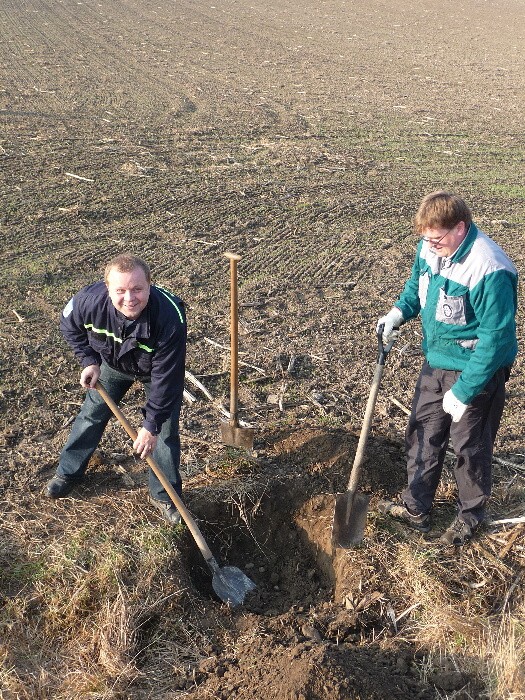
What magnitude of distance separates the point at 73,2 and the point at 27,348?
22.8 meters

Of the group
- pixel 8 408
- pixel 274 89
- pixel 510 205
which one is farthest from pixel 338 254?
pixel 274 89

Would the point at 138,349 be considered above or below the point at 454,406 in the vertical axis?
above

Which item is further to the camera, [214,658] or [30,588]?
[30,588]

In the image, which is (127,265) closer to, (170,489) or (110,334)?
(110,334)

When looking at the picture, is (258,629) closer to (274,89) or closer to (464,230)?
(464,230)

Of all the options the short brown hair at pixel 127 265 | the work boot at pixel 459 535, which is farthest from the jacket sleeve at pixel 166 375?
the work boot at pixel 459 535

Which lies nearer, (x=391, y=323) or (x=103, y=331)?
(x=103, y=331)

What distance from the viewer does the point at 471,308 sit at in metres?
4.05

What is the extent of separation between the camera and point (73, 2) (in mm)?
25578

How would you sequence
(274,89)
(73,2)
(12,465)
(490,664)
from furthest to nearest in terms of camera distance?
(73,2)
(274,89)
(12,465)
(490,664)

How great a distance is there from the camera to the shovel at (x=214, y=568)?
14.0 feet

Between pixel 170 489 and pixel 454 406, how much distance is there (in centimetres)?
161

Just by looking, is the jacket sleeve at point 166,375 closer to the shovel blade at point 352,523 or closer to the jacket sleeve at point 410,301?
the shovel blade at point 352,523

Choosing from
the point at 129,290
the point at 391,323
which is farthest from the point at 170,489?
the point at 391,323
